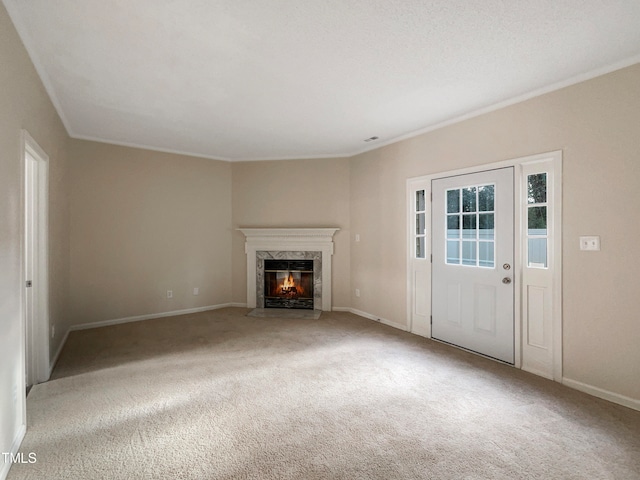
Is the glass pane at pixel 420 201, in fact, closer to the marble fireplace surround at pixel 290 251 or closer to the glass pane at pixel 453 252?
the glass pane at pixel 453 252

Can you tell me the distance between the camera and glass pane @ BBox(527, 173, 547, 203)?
10.5ft

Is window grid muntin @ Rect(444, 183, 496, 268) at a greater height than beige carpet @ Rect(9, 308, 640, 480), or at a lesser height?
greater

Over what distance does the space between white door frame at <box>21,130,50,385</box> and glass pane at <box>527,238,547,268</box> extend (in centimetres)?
449

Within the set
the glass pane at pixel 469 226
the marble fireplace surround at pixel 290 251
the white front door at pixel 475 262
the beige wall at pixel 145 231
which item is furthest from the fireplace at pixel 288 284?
the glass pane at pixel 469 226

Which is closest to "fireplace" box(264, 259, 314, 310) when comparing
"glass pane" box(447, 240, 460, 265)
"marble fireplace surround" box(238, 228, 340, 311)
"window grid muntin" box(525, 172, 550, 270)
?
"marble fireplace surround" box(238, 228, 340, 311)

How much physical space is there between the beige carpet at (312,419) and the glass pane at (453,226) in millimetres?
1321

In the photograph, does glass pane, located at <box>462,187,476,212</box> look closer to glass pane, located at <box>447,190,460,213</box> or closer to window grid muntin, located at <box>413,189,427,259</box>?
glass pane, located at <box>447,190,460,213</box>

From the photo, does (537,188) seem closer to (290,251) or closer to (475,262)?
(475,262)

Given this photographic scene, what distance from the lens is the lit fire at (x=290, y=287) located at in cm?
596

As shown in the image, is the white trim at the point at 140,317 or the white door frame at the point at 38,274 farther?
the white trim at the point at 140,317

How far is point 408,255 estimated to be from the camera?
4598mm

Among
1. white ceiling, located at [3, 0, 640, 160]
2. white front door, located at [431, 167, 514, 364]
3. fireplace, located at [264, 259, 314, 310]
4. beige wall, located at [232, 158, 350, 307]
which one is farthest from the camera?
fireplace, located at [264, 259, 314, 310]

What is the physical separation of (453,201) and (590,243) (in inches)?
57.0

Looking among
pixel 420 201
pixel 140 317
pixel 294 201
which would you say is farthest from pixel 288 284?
pixel 420 201
